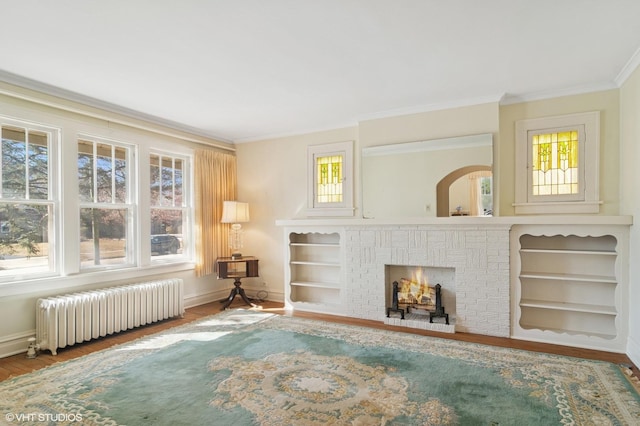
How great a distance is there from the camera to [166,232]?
5.31 metres

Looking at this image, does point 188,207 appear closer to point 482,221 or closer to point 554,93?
point 482,221

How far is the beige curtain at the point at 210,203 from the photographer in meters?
5.55

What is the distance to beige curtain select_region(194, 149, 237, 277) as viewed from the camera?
5551 mm

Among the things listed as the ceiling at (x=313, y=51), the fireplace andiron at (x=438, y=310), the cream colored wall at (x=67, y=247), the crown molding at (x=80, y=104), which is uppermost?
the ceiling at (x=313, y=51)

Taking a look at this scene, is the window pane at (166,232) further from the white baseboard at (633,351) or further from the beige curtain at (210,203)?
the white baseboard at (633,351)

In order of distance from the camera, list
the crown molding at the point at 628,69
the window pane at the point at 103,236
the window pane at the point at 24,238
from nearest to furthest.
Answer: the crown molding at the point at 628,69, the window pane at the point at 24,238, the window pane at the point at 103,236

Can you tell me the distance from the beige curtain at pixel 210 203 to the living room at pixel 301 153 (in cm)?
20

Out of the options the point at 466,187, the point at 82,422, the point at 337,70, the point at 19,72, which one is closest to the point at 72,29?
the point at 19,72

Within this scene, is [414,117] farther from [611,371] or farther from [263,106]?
[611,371]

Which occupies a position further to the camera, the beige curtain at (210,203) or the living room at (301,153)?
the beige curtain at (210,203)

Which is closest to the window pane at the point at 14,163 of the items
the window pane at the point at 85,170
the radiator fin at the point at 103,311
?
the window pane at the point at 85,170

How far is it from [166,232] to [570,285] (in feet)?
17.0

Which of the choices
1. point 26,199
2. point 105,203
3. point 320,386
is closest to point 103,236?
point 105,203

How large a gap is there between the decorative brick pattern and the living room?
0.16m
